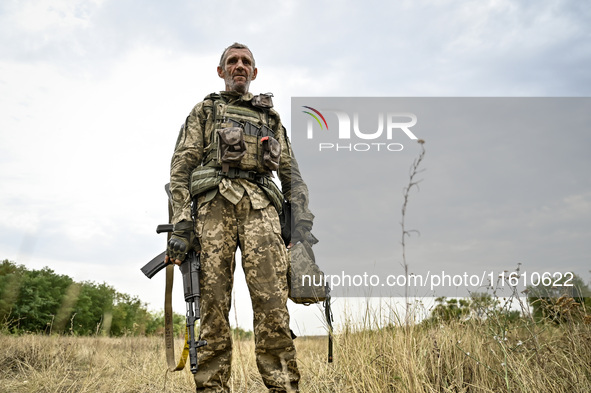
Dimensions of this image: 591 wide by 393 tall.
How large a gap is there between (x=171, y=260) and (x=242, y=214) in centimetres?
67

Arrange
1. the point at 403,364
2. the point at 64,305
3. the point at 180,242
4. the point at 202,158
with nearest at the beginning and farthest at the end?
the point at 403,364
the point at 180,242
the point at 202,158
the point at 64,305

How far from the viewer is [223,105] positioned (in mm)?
4039

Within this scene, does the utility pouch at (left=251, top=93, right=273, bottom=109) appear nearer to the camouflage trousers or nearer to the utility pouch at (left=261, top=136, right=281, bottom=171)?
the utility pouch at (left=261, top=136, right=281, bottom=171)

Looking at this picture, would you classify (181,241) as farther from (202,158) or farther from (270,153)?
(270,153)

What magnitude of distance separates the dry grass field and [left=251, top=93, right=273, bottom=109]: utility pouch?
2.05 meters

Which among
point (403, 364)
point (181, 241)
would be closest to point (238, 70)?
point (181, 241)

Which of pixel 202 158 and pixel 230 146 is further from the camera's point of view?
pixel 202 158

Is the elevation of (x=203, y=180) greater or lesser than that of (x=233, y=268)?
greater

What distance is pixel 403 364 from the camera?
123 inches

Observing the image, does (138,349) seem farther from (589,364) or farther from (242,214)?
(589,364)

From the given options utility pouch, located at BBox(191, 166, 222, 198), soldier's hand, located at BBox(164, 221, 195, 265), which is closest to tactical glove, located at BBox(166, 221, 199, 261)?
soldier's hand, located at BBox(164, 221, 195, 265)

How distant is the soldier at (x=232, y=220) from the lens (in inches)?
140

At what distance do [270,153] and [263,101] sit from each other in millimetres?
543


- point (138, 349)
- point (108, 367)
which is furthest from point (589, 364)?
point (138, 349)
